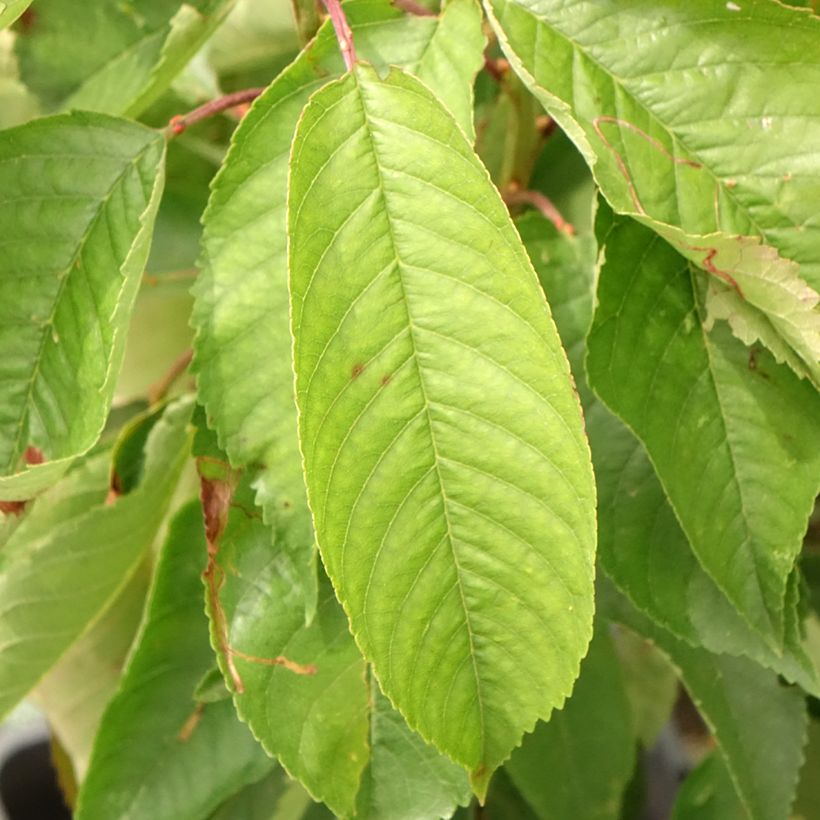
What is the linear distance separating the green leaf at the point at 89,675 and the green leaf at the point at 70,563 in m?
0.13

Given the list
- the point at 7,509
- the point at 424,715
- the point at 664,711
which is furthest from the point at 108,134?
the point at 664,711

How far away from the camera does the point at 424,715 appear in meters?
0.31

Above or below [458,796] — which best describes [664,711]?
below

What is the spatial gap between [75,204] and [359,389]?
16cm

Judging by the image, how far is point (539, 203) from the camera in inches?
19.2

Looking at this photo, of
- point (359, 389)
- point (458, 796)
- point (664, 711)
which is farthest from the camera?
point (664, 711)

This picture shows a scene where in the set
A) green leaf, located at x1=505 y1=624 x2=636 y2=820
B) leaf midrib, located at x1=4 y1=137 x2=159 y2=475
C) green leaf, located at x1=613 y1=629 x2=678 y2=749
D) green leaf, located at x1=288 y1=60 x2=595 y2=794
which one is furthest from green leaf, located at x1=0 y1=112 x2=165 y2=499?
green leaf, located at x1=613 y1=629 x2=678 y2=749

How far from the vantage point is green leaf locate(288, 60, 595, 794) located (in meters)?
0.28

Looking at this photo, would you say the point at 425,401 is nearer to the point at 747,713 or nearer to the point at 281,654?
the point at 281,654

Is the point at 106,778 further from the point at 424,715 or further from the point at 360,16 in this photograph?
the point at 360,16

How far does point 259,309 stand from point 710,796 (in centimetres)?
45

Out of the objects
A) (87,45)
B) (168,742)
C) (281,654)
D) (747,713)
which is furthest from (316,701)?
(87,45)

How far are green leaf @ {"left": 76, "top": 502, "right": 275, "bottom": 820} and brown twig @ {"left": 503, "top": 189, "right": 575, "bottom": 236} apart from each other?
22cm

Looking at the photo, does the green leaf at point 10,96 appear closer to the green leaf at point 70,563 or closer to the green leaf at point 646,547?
the green leaf at point 70,563
